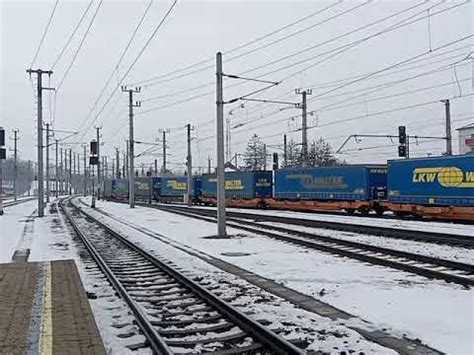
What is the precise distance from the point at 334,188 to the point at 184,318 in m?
32.5

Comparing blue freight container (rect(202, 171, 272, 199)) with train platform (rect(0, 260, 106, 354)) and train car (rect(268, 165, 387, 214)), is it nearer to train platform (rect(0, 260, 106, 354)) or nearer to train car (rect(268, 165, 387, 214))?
train car (rect(268, 165, 387, 214))

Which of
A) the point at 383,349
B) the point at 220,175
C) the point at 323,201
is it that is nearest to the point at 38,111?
the point at 323,201

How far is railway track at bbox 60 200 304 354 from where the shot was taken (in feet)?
23.6

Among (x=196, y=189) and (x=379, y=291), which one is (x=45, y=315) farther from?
(x=196, y=189)

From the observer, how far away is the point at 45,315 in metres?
8.40

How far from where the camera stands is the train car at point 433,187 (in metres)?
28.7

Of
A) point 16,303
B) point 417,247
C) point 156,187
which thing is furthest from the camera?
point 156,187

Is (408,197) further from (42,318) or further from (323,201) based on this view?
(42,318)

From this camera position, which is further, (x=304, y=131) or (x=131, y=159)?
(x=131, y=159)

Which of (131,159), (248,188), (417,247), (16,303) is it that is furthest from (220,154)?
(131,159)

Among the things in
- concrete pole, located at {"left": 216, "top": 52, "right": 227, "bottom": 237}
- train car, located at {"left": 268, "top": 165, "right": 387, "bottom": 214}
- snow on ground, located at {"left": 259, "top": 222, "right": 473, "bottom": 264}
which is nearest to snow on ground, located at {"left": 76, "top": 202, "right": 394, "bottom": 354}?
snow on ground, located at {"left": 259, "top": 222, "right": 473, "bottom": 264}

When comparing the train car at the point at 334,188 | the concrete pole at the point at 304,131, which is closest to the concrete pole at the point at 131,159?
the train car at the point at 334,188

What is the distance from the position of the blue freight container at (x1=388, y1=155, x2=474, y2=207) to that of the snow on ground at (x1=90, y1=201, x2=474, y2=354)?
540 inches

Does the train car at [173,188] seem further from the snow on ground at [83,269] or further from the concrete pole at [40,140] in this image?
the snow on ground at [83,269]
